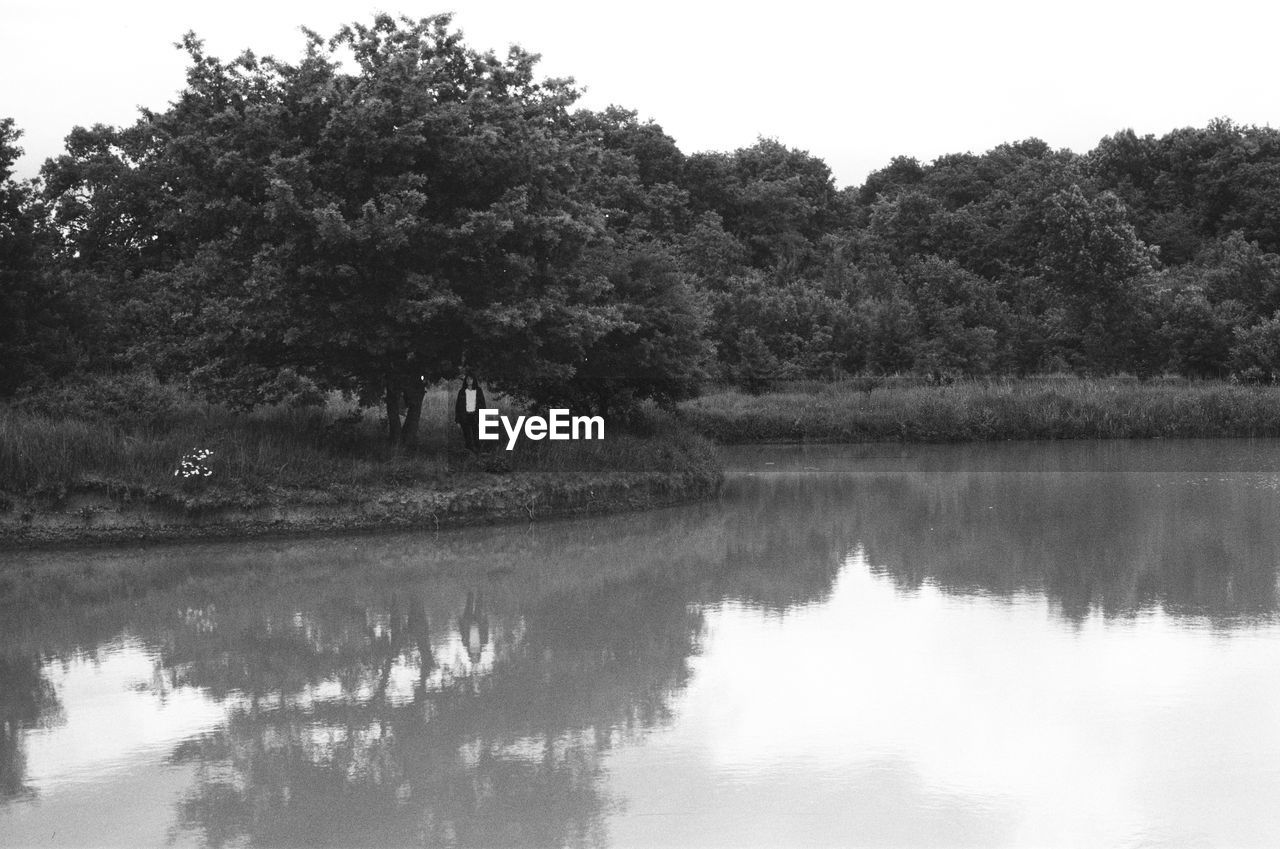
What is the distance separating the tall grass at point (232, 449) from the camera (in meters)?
14.2

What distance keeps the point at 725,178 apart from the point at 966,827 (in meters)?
42.9

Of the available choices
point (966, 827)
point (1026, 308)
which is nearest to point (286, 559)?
point (966, 827)

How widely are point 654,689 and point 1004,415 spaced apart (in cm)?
2214

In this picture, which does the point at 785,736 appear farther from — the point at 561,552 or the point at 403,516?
the point at 403,516

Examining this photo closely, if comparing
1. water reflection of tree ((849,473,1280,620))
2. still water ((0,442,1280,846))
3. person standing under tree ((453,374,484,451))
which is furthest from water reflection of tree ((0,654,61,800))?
person standing under tree ((453,374,484,451))

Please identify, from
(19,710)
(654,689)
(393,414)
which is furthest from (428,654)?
(393,414)

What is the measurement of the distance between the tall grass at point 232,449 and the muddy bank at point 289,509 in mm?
199

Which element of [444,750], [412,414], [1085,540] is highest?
[412,414]

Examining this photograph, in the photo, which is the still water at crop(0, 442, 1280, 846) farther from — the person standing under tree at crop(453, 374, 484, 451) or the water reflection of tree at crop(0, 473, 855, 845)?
the person standing under tree at crop(453, 374, 484, 451)

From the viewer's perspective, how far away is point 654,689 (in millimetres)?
8383

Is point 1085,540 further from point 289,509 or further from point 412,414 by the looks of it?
point 289,509

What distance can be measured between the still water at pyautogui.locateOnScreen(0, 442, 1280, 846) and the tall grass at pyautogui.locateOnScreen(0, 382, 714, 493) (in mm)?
1086

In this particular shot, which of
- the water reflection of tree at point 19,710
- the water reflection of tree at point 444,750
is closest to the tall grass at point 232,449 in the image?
the water reflection of tree at point 19,710

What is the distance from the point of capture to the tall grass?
14.2 meters
